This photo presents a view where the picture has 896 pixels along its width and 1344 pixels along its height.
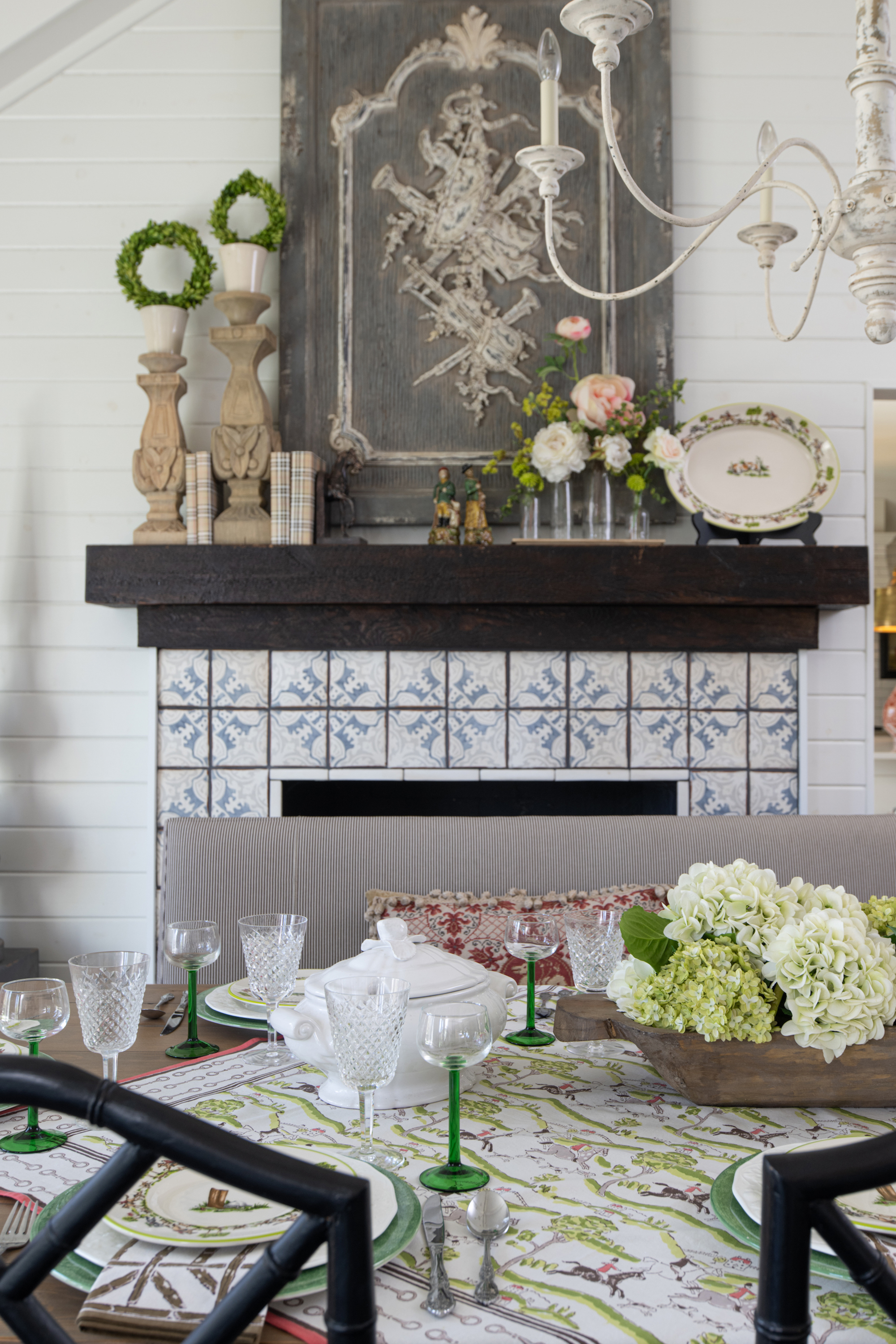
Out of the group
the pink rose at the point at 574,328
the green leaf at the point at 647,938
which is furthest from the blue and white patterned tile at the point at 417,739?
the green leaf at the point at 647,938

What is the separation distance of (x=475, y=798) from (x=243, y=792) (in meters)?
0.61

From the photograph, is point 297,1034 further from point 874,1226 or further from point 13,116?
point 13,116

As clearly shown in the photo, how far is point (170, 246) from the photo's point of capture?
8.91 feet

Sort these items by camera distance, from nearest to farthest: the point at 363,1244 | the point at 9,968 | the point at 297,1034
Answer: the point at 363,1244
the point at 297,1034
the point at 9,968

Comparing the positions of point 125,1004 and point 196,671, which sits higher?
point 196,671

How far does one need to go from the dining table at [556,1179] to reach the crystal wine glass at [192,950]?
0.11 feet

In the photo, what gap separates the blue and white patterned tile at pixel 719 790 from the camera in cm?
271

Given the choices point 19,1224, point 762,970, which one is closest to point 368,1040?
point 19,1224

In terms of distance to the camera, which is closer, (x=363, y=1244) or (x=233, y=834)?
(x=363, y=1244)

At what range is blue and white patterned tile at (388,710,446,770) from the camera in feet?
8.92

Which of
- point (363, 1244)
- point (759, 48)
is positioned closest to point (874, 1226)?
point (363, 1244)

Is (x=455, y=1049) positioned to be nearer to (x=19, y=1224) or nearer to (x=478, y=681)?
(x=19, y=1224)

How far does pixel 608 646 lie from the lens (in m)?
2.69

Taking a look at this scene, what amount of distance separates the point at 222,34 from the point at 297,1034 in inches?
108
